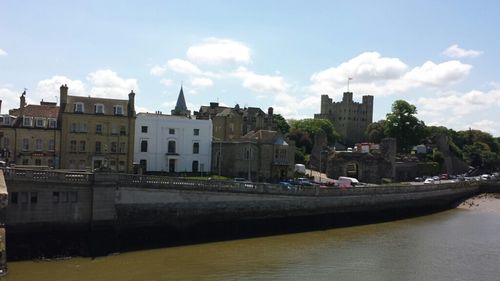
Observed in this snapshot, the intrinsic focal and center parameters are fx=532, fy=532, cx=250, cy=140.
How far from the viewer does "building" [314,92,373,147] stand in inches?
6176

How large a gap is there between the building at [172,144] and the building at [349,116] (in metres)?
103

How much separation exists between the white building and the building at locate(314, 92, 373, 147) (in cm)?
10307

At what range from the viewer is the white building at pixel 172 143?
5275cm

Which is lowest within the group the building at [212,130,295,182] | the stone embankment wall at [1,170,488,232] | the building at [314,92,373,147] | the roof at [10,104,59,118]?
the stone embankment wall at [1,170,488,232]

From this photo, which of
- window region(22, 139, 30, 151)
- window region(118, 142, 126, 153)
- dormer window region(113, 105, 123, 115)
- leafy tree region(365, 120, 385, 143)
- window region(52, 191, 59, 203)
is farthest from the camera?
leafy tree region(365, 120, 385, 143)

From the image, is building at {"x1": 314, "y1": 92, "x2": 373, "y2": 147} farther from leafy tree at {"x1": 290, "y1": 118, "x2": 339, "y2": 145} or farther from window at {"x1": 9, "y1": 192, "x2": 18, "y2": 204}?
window at {"x1": 9, "y1": 192, "x2": 18, "y2": 204}

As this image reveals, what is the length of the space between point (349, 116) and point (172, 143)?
110 metres

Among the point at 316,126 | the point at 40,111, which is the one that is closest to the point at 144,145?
the point at 40,111

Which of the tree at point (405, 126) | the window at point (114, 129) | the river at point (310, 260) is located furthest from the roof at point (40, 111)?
the tree at point (405, 126)

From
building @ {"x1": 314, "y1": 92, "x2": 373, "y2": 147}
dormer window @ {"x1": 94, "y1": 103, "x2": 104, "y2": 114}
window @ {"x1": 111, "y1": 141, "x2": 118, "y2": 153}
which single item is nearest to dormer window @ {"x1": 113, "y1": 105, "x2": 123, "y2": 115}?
dormer window @ {"x1": 94, "y1": 103, "x2": 104, "y2": 114}

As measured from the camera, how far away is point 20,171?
91.5 ft

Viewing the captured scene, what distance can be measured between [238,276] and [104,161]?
24.5 meters

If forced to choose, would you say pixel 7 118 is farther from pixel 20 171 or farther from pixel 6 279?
pixel 6 279

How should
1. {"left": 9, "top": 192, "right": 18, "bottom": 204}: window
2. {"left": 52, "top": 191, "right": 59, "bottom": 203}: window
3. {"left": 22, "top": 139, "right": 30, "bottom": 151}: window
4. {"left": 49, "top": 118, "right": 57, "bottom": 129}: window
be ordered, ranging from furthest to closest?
{"left": 49, "top": 118, "right": 57, "bottom": 129}: window, {"left": 22, "top": 139, "right": 30, "bottom": 151}: window, {"left": 52, "top": 191, "right": 59, "bottom": 203}: window, {"left": 9, "top": 192, "right": 18, "bottom": 204}: window
